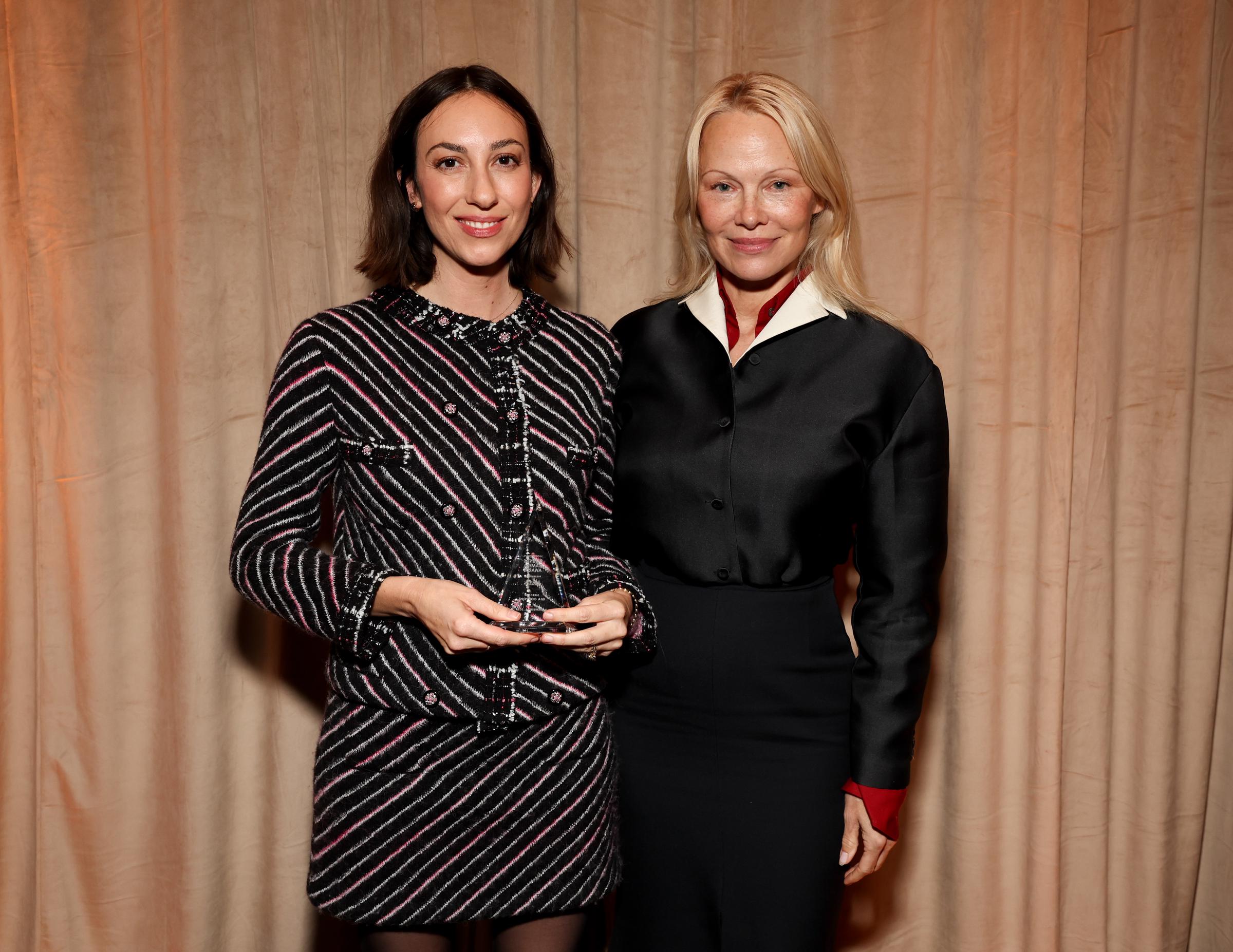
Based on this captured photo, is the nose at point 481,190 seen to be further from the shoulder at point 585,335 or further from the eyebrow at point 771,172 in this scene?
the eyebrow at point 771,172

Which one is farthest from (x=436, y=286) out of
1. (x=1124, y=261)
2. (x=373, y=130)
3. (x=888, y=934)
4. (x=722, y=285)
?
(x=888, y=934)

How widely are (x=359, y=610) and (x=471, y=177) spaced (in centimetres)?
71

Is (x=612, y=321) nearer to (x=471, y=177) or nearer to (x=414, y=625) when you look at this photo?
(x=471, y=177)

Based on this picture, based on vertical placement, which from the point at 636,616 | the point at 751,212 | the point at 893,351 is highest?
the point at 751,212

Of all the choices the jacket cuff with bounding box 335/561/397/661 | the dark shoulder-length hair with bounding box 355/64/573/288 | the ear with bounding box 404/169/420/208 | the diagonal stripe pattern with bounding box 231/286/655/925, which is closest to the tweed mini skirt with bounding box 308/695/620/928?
the diagonal stripe pattern with bounding box 231/286/655/925

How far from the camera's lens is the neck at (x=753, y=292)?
1864 millimetres

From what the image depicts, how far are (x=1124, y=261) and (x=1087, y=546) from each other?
67cm

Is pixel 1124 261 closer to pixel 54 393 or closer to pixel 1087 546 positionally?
pixel 1087 546

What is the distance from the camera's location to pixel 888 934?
103 inches

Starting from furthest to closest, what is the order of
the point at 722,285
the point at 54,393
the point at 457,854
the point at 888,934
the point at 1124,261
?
1. the point at 888,934
2. the point at 1124,261
3. the point at 54,393
4. the point at 722,285
5. the point at 457,854

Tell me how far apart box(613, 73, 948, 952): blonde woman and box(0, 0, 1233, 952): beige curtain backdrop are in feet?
2.34


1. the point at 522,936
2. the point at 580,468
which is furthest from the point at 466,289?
the point at 522,936

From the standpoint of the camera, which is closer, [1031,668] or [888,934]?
[1031,668]

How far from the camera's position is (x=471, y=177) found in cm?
167
